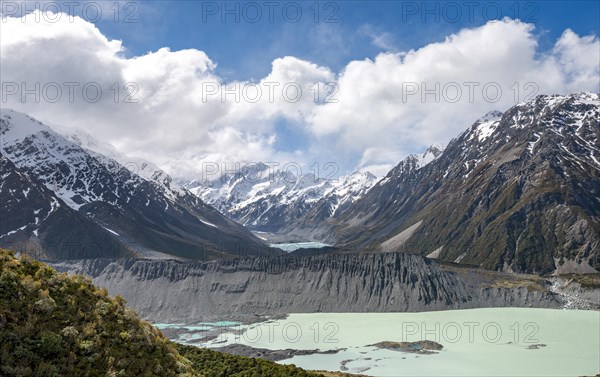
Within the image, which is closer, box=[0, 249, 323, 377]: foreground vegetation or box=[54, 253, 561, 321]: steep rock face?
box=[0, 249, 323, 377]: foreground vegetation

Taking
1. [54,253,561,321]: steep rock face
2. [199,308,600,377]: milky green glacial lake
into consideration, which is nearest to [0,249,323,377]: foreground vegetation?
[199,308,600,377]: milky green glacial lake

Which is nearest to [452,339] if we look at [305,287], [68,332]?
[305,287]

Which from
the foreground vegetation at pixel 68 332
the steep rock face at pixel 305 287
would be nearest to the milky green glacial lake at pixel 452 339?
the steep rock face at pixel 305 287

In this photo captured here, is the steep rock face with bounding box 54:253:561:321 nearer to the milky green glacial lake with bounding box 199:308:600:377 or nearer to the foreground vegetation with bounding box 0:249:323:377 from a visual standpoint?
the milky green glacial lake with bounding box 199:308:600:377

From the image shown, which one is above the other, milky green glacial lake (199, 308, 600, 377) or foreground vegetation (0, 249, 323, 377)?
foreground vegetation (0, 249, 323, 377)

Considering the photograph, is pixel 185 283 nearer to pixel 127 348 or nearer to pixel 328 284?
pixel 328 284

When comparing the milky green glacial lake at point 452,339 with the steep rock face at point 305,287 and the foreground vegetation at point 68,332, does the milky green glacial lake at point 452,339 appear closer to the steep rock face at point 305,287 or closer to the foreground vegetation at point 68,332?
the steep rock face at point 305,287

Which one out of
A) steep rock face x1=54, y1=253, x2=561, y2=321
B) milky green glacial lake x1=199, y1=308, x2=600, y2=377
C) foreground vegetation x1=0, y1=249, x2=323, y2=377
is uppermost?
foreground vegetation x1=0, y1=249, x2=323, y2=377
